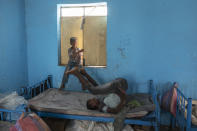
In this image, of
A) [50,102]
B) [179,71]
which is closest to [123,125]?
[50,102]

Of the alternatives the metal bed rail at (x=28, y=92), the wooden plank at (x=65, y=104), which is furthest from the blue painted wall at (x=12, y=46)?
the wooden plank at (x=65, y=104)

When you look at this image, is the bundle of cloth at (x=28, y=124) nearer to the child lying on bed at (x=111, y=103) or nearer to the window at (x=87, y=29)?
the child lying on bed at (x=111, y=103)

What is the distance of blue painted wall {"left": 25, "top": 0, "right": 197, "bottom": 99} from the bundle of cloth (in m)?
1.56

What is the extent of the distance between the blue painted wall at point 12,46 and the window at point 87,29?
30.6 inches

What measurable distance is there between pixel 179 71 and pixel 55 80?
8.01 feet

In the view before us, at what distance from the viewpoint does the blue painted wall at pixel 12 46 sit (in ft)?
10.1

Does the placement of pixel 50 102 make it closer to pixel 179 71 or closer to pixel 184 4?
pixel 179 71

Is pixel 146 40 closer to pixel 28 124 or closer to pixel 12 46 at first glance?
pixel 28 124

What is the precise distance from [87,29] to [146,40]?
4.01 feet

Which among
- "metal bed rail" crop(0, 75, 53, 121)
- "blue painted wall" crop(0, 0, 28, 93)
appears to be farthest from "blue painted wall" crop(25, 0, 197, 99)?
"metal bed rail" crop(0, 75, 53, 121)

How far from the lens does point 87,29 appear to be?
12.0 ft

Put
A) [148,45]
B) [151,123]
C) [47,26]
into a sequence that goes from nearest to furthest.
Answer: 1. [151,123]
2. [148,45]
3. [47,26]

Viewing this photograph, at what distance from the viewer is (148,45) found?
325 cm

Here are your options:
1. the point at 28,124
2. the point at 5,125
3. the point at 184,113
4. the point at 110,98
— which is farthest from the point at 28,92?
the point at 184,113
